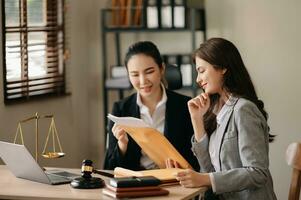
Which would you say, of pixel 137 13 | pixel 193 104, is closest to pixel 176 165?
pixel 193 104

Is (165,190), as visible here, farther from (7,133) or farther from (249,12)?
(249,12)

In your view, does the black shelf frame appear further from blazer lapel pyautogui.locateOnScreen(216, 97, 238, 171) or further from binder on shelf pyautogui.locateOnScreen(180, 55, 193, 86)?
blazer lapel pyautogui.locateOnScreen(216, 97, 238, 171)

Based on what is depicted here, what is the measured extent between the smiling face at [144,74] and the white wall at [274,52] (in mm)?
1390

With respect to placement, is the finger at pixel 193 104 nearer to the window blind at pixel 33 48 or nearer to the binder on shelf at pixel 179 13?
the window blind at pixel 33 48

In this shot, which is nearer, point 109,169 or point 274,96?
point 109,169

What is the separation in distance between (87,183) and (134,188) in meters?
0.28

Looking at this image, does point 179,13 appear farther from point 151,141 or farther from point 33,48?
point 151,141

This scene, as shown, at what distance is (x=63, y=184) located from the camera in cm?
296

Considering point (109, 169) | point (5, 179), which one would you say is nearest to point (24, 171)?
point (5, 179)

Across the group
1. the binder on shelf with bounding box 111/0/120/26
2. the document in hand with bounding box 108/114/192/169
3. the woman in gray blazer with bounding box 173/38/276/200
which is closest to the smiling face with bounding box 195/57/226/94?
the woman in gray blazer with bounding box 173/38/276/200

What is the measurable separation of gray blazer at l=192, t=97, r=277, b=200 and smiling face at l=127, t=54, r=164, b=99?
0.59 metres

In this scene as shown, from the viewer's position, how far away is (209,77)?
290cm

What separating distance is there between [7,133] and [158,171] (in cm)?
144

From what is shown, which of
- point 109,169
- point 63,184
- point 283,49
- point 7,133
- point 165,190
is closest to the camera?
point 165,190
